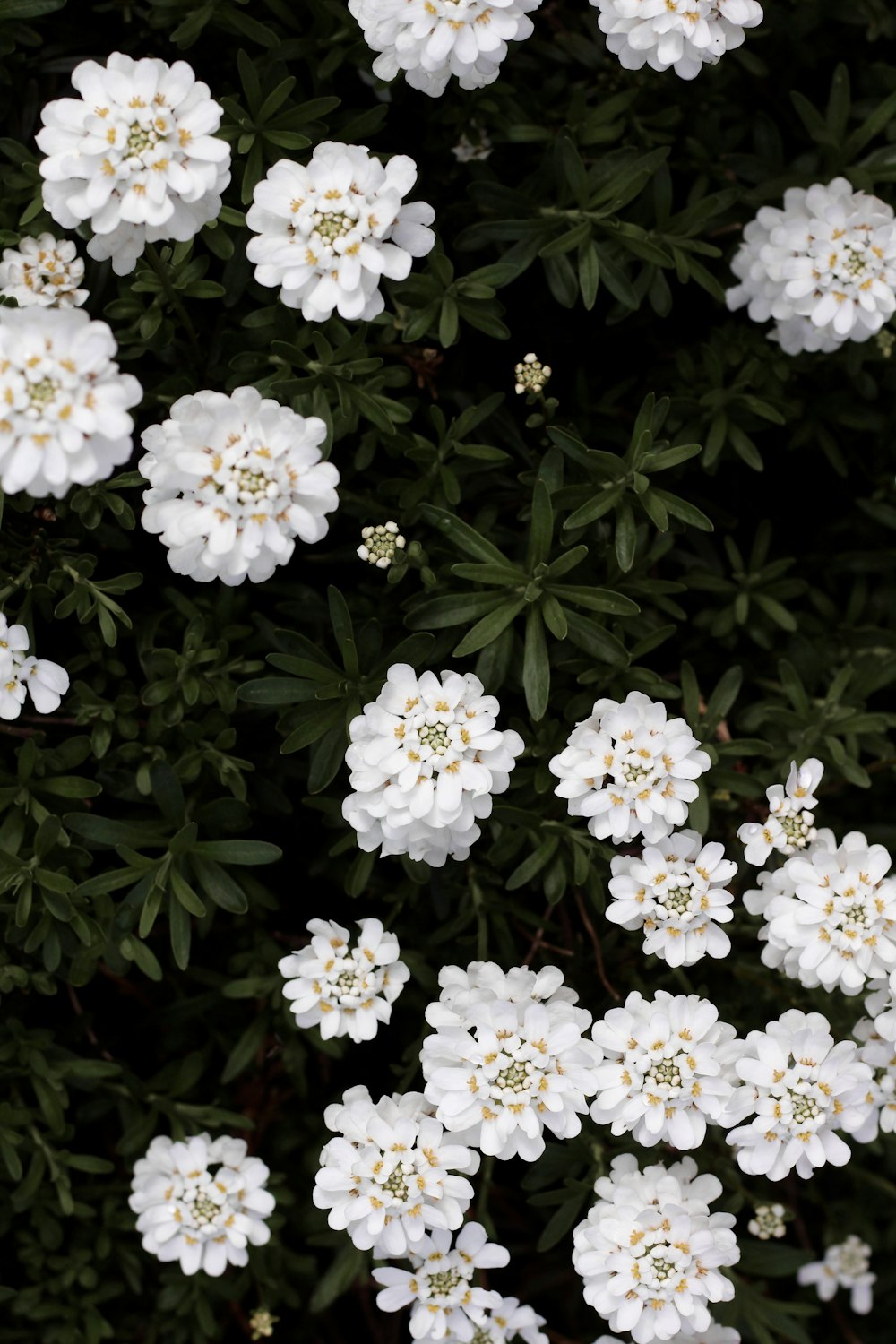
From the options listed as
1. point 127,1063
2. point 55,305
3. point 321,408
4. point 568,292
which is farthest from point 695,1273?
point 55,305

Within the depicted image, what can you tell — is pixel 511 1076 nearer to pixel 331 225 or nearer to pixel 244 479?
pixel 244 479

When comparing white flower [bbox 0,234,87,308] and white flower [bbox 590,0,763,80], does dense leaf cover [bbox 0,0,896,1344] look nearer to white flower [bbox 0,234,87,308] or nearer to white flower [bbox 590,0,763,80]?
white flower [bbox 0,234,87,308]

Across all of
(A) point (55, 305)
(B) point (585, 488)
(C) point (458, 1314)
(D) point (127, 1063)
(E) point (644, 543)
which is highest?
(A) point (55, 305)

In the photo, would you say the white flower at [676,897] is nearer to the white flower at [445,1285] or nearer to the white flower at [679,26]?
the white flower at [445,1285]

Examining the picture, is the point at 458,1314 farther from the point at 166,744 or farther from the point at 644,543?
the point at 644,543

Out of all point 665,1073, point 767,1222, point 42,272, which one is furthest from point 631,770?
point 42,272

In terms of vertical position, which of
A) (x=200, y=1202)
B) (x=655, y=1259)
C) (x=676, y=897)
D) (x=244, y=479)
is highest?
(x=244, y=479)

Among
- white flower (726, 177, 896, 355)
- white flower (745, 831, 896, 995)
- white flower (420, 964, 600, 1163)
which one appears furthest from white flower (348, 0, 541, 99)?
white flower (420, 964, 600, 1163)
